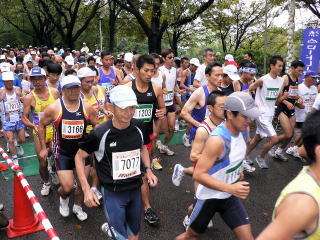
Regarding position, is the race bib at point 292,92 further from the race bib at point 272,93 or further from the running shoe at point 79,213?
the running shoe at point 79,213

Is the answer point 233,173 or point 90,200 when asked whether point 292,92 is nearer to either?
point 233,173

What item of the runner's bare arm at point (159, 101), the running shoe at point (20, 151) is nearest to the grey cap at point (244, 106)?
the runner's bare arm at point (159, 101)

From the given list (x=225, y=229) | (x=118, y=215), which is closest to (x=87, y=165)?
(x=118, y=215)

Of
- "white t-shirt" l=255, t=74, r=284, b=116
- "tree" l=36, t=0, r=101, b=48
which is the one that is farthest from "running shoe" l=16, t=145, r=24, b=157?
"tree" l=36, t=0, r=101, b=48

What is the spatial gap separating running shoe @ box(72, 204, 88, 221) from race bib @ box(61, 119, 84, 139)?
1090 millimetres

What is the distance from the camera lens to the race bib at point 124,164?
2.91 meters

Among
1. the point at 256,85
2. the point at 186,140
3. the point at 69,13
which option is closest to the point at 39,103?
the point at 186,140

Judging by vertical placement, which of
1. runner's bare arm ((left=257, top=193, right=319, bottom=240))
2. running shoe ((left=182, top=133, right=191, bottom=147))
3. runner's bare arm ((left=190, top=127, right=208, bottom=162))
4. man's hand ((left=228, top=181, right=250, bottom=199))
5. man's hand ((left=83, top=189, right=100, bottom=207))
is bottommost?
running shoe ((left=182, top=133, right=191, bottom=147))

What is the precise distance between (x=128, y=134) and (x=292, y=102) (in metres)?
4.89

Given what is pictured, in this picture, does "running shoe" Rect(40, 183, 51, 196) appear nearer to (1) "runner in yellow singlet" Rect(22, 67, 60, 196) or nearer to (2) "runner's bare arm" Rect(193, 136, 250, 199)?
(1) "runner in yellow singlet" Rect(22, 67, 60, 196)

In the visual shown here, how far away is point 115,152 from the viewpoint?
2.89 meters

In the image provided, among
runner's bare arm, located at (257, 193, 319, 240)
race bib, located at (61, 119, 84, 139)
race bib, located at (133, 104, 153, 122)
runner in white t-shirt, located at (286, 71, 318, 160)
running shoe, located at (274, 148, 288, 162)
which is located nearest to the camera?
runner's bare arm, located at (257, 193, 319, 240)

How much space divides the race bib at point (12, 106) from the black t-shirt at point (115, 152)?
4224 mm

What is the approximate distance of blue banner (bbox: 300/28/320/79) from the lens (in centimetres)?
1077
